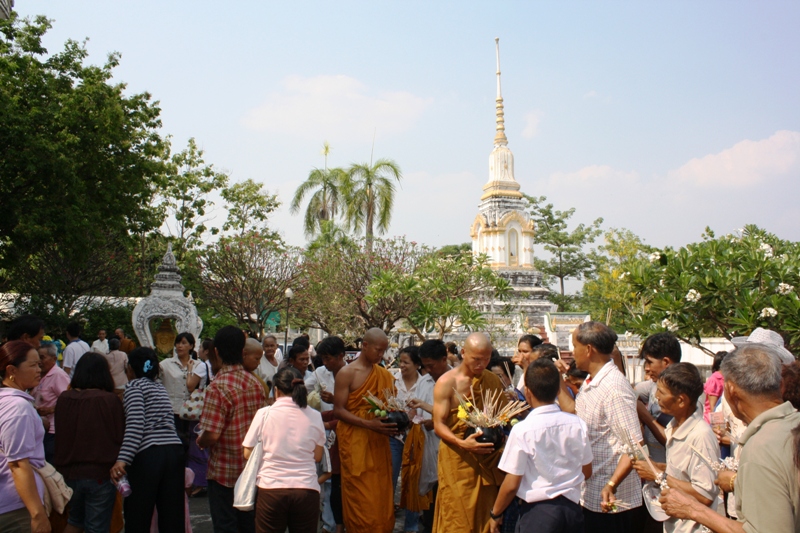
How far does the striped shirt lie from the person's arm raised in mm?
1362

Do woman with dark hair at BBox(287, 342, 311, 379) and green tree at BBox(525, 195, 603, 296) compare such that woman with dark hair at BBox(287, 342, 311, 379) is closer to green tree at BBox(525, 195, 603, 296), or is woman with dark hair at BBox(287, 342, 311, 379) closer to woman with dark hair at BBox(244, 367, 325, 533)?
woman with dark hair at BBox(244, 367, 325, 533)

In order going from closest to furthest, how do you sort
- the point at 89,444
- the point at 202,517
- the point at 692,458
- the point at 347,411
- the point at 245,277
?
the point at 692,458 → the point at 89,444 → the point at 347,411 → the point at 202,517 → the point at 245,277

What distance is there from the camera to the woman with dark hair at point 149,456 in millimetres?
4895

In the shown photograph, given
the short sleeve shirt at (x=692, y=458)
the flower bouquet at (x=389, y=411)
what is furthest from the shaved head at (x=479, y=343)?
the short sleeve shirt at (x=692, y=458)

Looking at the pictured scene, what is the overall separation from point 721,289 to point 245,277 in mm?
19419

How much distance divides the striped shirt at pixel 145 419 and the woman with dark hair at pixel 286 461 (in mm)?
707

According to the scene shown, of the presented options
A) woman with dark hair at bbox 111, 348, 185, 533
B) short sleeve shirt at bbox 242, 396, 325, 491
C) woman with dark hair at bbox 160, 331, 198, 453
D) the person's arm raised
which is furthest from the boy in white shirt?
woman with dark hair at bbox 160, 331, 198, 453

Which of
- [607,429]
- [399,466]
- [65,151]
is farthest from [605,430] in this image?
[65,151]

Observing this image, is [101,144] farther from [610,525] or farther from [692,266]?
[610,525]

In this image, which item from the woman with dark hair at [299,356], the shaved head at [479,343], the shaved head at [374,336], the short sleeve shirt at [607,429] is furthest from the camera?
the woman with dark hair at [299,356]

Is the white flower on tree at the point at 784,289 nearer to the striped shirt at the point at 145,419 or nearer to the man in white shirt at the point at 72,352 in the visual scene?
the striped shirt at the point at 145,419

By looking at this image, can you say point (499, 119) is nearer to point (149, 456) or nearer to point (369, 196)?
point (369, 196)

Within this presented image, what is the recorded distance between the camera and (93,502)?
4.83m

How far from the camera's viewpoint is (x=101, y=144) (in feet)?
53.1
